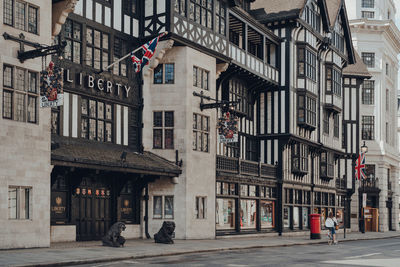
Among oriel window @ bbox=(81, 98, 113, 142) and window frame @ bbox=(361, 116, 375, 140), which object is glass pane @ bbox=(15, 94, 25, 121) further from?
window frame @ bbox=(361, 116, 375, 140)

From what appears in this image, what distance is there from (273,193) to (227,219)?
6.06 meters

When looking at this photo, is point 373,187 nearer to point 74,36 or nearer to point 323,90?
point 323,90

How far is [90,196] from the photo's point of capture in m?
25.7

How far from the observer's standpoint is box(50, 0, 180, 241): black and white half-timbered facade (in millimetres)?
23938

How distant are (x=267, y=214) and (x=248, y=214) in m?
2.63

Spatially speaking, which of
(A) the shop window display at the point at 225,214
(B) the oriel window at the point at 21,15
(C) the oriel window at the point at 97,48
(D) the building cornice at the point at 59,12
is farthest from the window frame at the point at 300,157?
(B) the oriel window at the point at 21,15

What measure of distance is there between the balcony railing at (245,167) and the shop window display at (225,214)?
159cm

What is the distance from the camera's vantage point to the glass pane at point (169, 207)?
28.6m

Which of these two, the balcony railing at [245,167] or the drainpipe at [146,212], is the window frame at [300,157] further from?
the drainpipe at [146,212]

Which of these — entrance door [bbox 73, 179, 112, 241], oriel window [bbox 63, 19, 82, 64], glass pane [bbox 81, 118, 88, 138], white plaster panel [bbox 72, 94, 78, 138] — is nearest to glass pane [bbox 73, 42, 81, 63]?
oriel window [bbox 63, 19, 82, 64]

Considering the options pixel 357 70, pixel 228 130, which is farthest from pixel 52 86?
pixel 357 70

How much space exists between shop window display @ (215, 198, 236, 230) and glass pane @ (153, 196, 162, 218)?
4042 millimetres

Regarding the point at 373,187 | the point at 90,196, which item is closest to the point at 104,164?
the point at 90,196

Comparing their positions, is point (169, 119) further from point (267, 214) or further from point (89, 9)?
point (267, 214)
